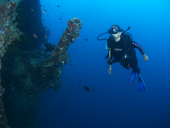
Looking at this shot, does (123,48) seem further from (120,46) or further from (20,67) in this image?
(20,67)

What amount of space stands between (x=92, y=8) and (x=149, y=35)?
41.5 meters

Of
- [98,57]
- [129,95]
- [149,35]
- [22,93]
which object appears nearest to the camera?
[22,93]

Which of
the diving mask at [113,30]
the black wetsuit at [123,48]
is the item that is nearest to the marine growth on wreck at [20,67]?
the diving mask at [113,30]

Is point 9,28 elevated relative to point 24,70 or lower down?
elevated

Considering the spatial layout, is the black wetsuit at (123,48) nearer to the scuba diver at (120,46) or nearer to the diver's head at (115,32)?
the scuba diver at (120,46)

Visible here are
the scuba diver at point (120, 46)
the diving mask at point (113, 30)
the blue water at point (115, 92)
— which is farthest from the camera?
the blue water at point (115, 92)

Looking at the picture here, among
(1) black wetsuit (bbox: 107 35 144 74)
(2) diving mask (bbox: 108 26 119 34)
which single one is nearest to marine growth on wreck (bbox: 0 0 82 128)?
(2) diving mask (bbox: 108 26 119 34)

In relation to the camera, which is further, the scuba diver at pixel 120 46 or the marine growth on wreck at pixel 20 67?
the marine growth on wreck at pixel 20 67

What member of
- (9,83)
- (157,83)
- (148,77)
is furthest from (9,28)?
(157,83)

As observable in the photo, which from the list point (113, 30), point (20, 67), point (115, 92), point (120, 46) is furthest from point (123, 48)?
point (115, 92)

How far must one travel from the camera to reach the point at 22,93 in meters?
6.79

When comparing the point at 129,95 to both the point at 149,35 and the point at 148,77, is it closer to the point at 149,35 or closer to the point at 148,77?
the point at 148,77

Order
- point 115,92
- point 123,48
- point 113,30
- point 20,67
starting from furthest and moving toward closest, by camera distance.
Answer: point 115,92 < point 20,67 < point 123,48 < point 113,30

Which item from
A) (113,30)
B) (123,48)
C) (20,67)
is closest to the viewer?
(113,30)
